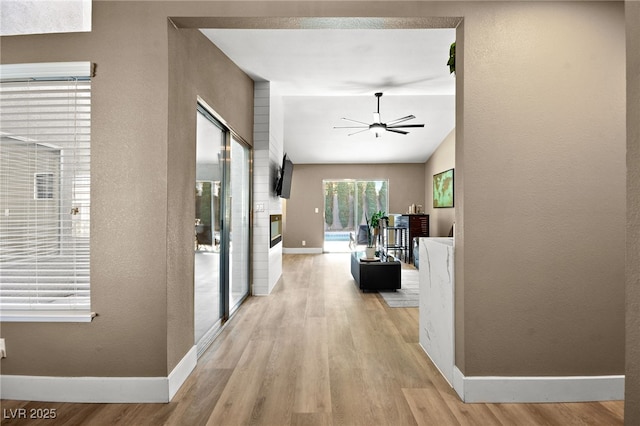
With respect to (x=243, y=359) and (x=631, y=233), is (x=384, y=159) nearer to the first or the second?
(x=243, y=359)

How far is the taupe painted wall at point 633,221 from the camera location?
93 centimetres

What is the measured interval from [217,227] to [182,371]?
1.41 meters

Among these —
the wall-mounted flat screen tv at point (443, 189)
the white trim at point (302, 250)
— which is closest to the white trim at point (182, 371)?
the wall-mounted flat screen tv at point (443, 189)

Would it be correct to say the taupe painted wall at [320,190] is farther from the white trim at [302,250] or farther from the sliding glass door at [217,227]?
the sliding glass door at [217,227]

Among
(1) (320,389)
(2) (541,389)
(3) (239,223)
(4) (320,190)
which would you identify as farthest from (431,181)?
(1) (320,389)

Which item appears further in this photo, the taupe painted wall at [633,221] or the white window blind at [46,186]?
the white window blind at [46,186]

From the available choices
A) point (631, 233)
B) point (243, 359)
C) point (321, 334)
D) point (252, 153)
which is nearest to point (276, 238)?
point (252, 153)

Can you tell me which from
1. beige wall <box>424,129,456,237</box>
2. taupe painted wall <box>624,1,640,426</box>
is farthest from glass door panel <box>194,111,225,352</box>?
beige wall <box>424,129,456,237</box>

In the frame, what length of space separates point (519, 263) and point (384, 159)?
24.6 ft

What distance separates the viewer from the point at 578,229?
6.80 feet

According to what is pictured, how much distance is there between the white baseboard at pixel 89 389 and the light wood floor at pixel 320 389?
0.16ft

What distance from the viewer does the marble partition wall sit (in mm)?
2230

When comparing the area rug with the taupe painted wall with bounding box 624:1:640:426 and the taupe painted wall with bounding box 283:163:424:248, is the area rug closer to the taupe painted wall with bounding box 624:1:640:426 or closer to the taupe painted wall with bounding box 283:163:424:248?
the taupe painted wall with bounding box 624:1:640:426

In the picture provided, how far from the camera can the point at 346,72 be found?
13.4ft
